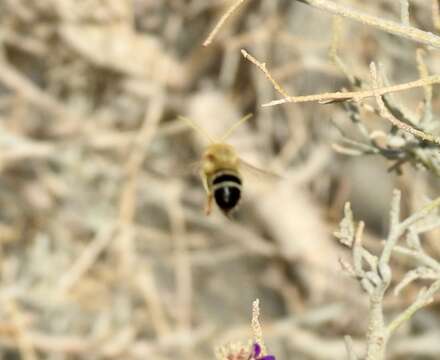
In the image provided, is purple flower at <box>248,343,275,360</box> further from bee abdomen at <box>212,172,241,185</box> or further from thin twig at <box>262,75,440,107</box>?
bee abdomen at <box>212,172,241,185</box>

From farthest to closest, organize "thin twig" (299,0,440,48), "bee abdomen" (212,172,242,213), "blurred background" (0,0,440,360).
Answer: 1. "blurred background" (0,0,440,360)
2. "bee abdomen" (212,172,242,213)
3. "thin twig" (299,0,440,48)

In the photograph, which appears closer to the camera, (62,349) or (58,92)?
(62,349)

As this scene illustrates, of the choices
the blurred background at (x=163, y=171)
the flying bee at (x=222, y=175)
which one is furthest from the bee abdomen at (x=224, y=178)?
the blurred background at (x=163, y=171)

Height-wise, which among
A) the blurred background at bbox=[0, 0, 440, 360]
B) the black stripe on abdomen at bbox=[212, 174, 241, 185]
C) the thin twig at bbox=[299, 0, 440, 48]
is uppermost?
the blurred background at bbox=[0, 0, 440, 360]

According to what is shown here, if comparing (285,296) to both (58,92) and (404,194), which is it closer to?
(404,194)

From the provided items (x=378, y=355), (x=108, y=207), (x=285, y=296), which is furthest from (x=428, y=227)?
(x=285, y=296)

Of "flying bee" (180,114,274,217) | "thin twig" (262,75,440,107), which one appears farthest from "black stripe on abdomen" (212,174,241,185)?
"thin twig" (262,75,440,107)

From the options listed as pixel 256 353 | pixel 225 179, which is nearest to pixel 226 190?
pixel 225 179

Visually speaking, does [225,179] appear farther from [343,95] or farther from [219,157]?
[343,95]
